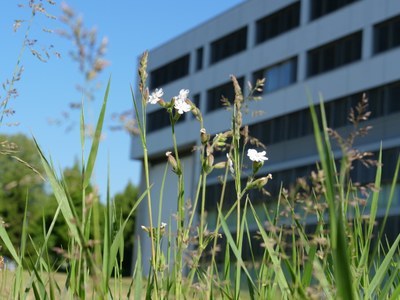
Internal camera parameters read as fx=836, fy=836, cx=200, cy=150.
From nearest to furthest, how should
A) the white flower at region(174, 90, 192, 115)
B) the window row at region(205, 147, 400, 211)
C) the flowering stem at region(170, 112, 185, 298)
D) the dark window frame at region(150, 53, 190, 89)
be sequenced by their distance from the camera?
the flowering stem at region(170, 112, 185, 298)
the white flower at region(174, 90, 192, 115)
the window row at region(205, 147, 400, 211)
the dark window frame at region(150, 53, 190, 89)

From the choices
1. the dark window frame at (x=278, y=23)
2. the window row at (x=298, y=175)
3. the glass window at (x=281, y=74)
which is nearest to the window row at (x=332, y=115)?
the glass window at (x=281, y=74)

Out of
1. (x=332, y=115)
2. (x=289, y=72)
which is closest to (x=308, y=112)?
(x=332, y=115)

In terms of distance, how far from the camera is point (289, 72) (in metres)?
36.2

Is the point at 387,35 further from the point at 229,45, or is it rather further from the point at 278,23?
the point at 229,45

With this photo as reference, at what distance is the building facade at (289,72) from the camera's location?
1231 inches

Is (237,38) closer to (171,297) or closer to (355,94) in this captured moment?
(355,94)

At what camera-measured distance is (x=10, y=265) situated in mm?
2170

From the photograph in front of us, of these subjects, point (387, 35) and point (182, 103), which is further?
point (387, 35)

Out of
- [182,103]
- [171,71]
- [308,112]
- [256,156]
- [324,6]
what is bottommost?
[256,156]

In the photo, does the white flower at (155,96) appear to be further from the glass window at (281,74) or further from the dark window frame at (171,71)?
the dark window frame at (171,71)

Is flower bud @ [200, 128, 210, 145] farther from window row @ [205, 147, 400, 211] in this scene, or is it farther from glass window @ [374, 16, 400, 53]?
glass window @ [374, 16, 400, 53]

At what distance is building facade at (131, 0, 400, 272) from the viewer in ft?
103

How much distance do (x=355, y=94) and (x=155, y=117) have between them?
16.1 metres

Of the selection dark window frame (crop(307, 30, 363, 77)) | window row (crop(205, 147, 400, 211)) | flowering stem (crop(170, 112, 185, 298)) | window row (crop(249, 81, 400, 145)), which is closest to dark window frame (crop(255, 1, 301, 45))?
dark window frame (crop(307, 30, 363, 77))
